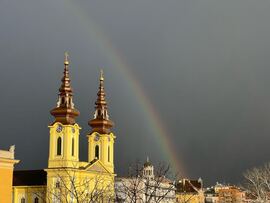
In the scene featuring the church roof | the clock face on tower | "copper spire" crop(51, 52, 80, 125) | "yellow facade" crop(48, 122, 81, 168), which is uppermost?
"copper spire" crop(51, 52, 80, 125)

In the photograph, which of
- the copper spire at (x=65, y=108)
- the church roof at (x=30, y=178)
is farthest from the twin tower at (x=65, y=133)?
the church roof at (x=30, y=178)

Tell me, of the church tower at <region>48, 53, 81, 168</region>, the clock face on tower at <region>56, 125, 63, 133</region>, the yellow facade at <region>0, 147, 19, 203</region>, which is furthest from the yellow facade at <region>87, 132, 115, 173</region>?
the yellow facade at <region>0, 147, 19, 203</region>

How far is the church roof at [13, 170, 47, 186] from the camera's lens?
6850cm

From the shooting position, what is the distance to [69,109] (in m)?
66.1

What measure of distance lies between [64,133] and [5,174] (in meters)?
14.7

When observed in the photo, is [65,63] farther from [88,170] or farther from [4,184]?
[4,184]

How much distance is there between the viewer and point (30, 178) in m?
69.7

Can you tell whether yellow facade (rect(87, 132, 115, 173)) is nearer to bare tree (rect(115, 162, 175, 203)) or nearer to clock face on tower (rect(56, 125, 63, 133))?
clock face on tower (rect(56, 125, 63, 133))

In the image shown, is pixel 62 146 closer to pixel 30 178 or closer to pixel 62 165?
pixel 62 165

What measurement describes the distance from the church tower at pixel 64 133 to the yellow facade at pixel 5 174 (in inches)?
506

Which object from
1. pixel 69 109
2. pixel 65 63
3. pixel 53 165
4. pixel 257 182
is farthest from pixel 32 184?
pixel 257 182

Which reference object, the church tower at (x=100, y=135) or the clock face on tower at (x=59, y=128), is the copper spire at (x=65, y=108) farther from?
the church tower at (x=100, y=135)

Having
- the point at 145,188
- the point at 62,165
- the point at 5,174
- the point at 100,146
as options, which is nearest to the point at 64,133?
the point at 62,165

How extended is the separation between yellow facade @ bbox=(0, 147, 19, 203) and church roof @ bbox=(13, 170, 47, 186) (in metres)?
15.5
